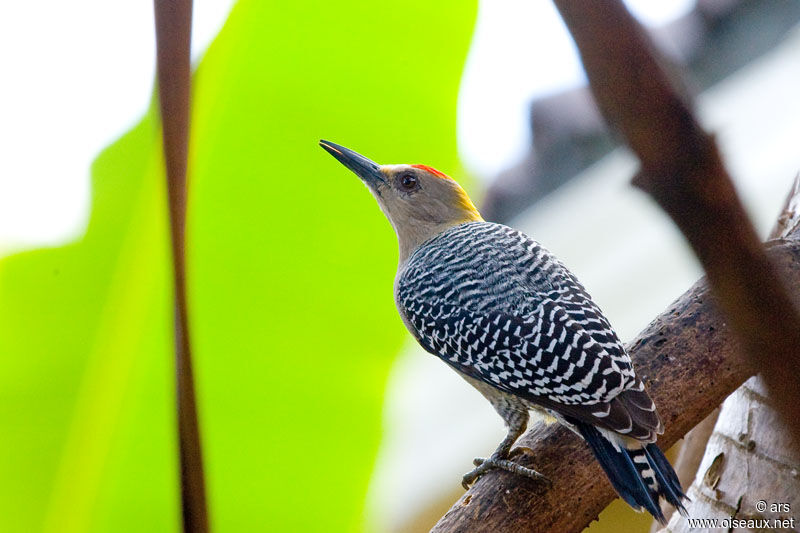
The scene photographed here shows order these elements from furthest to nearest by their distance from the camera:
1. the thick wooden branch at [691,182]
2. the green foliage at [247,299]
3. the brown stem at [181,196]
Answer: the green foliage at [247,299], the brown stem at [181,196], the thick wooden branch at [691,182]

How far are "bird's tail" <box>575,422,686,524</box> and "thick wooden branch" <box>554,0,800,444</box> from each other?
45.0 inches

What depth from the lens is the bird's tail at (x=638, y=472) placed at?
1414 millimetres

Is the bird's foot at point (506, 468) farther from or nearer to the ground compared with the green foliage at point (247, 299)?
nearer to the ground

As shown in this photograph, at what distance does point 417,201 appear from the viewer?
235 centimetres

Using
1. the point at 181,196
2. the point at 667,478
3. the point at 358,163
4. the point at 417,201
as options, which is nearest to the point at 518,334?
the point at 667,478

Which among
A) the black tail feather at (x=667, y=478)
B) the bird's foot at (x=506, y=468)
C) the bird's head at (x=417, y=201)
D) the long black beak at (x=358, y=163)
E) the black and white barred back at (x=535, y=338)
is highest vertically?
the long black beak at (x=358, y=163)

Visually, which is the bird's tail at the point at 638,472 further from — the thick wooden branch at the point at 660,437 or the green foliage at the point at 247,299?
the green foliage at the point at 247,299

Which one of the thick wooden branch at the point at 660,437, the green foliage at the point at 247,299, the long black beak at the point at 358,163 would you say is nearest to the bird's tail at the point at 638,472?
the thick wooden branch at the point at 660,437

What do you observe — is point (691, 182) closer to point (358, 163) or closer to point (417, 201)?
point (358, 163)

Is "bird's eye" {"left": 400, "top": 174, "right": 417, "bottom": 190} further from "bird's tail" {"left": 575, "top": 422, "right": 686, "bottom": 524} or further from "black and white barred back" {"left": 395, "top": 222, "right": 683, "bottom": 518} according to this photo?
"bird's tail" {"left": 575, "top": 422, "right": 686, "bottom": 524}

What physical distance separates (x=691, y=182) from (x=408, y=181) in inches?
76.7

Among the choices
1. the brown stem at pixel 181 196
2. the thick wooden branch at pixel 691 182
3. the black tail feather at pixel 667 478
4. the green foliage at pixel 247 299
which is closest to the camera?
the thick wooden branch at pixel 691 182

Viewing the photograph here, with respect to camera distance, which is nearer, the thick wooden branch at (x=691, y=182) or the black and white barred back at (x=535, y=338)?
the thick wooden branch at (x=691, y=182)

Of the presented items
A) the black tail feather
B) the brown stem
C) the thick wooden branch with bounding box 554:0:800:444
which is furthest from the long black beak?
the thick wooden branch with bounding box 554:0:800:444
